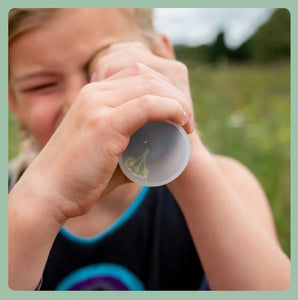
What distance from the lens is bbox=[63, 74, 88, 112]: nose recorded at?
743 mm

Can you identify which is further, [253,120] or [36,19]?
[253,120]

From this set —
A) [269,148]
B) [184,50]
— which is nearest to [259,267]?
[184,50]

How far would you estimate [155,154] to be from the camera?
54 cm

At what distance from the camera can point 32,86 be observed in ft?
2.63

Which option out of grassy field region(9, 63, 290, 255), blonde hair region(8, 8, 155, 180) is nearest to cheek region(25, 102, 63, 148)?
blonde hair region(8, 8, 155, 180)

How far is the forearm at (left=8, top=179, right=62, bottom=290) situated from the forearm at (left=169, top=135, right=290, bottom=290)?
23 cm

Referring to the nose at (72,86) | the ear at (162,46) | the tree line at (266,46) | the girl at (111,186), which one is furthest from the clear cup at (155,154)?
the tree line at (266,46)

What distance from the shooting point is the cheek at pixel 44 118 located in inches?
31.0

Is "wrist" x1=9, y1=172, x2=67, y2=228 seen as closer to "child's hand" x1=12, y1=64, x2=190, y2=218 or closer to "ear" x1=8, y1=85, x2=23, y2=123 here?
"child's hand" x1=12, y1=64, x2=190, y2=218

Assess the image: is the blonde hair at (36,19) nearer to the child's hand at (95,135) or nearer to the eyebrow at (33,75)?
the eyebrow at (33,75)

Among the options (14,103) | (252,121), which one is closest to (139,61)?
(14,103)

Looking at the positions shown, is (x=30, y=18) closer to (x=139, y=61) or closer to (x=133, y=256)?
(x=139, y=61)

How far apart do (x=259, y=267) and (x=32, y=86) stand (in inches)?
22.2

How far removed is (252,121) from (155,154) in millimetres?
1815
